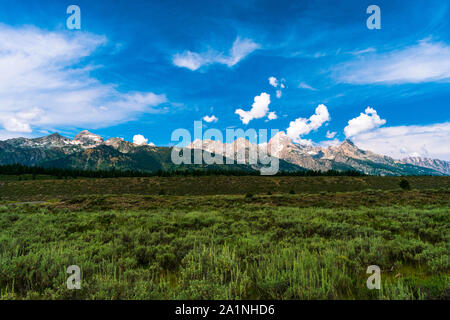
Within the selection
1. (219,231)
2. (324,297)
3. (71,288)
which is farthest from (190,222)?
(324,297)

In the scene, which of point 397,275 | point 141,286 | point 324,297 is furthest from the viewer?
point 397,275

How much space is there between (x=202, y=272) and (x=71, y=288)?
282 centimetres

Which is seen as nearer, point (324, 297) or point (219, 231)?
point (324, 297)

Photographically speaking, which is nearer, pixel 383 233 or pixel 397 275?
pixel 397 275

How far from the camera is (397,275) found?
185 inches

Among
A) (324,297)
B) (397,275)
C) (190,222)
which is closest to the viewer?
(324,297)

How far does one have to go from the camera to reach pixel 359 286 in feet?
14.1

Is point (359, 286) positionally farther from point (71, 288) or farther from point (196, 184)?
point (196, 184)

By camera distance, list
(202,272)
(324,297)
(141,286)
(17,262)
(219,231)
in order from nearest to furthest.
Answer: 1. (324,297)
2. (141,286)
3. (202,272)
4. (17,262)
5. (219,231)

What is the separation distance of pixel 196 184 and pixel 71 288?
86.2 meters
